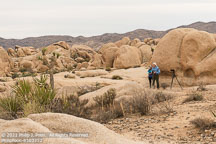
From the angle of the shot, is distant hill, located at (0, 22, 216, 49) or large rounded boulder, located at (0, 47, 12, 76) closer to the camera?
large rounded boulder, located at (0, 47, 12, 76)

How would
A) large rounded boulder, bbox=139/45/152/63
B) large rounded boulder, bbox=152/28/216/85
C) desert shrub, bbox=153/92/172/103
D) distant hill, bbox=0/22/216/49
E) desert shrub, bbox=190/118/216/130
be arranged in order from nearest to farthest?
desert shrub, bbox=190/118/216/130 < desert shrub, bbox=153/92/172/103 < large rounded boulder, bbox=152/28/216/85 < large rounded boulder, bbox=139/45/152/63 < distant hill, bbox=0/22/216/49

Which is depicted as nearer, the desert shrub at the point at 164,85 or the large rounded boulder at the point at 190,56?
the large rounded boulder at the point at 190,56

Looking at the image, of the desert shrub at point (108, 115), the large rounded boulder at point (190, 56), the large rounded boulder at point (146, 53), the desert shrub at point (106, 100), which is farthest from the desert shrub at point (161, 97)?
the large rounded boulder at point (146, 53)

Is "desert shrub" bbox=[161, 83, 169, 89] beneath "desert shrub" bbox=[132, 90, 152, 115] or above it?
beneath

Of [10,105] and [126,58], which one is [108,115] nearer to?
[10,105]

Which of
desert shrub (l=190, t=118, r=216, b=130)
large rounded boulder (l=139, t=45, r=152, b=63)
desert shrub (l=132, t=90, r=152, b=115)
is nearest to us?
desert shrub (l=190, t=118, r=216, b=130)

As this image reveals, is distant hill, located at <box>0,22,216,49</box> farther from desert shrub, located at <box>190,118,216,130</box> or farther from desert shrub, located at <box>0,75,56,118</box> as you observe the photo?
desert shrub, located at <box>190,118,216,130</box>

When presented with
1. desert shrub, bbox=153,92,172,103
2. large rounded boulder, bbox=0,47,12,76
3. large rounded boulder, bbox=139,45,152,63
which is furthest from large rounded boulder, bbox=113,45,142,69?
desert shrub, bbox=153,92,172,103

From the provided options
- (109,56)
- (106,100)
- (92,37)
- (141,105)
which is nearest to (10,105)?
(106,100)

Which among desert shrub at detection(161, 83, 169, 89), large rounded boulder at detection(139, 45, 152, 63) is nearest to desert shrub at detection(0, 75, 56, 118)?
desert shrub at detection(161, 83, 169, 89)

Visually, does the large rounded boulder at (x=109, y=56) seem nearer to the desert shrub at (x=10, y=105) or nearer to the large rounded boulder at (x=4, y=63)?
the large rounded boulder at (x=4, y=63)

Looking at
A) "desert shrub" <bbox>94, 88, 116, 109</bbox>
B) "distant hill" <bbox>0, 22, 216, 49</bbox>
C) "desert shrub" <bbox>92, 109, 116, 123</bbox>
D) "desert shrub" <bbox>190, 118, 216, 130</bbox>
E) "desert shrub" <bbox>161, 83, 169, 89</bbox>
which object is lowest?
"desert shrub" <bbox>161, 83, 169, 89</bbox>

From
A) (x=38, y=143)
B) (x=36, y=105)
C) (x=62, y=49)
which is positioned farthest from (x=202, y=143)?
(x=62, y=49)

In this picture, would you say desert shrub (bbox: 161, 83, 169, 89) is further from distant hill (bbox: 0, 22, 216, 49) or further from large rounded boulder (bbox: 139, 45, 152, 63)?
distant hill (bbox: 0, 22, 216, 49)
